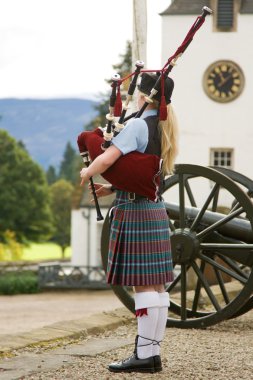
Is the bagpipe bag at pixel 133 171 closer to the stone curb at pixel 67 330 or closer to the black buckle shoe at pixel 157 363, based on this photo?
the black buckle shoe at pixel 157 363

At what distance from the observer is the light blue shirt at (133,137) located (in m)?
5.25

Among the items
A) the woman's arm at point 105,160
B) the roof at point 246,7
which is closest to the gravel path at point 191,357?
the woman's arm at point 105,160

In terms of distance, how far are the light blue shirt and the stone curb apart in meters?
1.56

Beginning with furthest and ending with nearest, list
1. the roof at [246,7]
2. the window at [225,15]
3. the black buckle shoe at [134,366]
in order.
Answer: the roof at [246,7] < the window at [225,15] < the black buckle shoe at [134,366]

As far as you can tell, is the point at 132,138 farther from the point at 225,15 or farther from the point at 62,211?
the point at 62,211

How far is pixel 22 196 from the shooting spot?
5475cm

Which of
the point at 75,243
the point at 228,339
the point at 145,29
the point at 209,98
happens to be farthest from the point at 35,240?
the point at 228,339

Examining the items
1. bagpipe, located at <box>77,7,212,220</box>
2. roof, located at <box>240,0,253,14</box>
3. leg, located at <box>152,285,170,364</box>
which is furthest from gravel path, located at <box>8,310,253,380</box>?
roof, located at <box>240,0,253,14</box>

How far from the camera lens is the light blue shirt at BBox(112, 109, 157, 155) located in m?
5.25

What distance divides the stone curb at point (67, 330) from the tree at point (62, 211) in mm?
55753

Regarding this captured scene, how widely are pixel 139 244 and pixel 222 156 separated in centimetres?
3021

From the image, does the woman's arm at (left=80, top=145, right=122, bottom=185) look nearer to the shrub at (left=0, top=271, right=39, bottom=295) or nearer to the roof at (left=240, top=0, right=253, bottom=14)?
the shrub at (left=0, top=271, right=39, bottom=295)

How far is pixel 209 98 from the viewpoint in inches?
1364

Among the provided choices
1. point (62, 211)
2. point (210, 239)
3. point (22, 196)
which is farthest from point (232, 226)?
point (62, 211)
